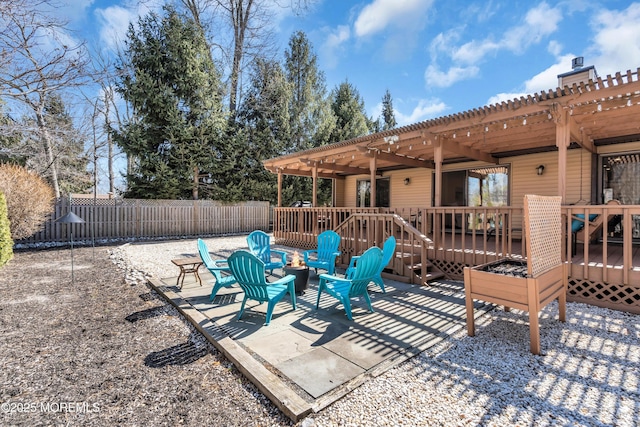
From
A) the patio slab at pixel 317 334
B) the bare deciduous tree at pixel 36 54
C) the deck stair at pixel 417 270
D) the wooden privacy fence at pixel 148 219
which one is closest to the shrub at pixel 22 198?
the wooden privacy fence at pixel 148 219

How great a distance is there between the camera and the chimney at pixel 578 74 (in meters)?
9.18

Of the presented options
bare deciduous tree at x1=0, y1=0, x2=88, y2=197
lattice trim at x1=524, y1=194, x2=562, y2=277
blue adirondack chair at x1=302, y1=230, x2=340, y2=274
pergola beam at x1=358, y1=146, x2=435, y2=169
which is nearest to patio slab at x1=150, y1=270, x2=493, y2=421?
blue adirondack chair at x1=302, y1=230, x2=340, y2=274

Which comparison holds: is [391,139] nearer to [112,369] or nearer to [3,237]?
[112,369]

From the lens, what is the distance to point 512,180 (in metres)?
8.68

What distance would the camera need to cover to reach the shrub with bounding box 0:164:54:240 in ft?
26.3

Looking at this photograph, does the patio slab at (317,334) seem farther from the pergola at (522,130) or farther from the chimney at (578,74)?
the chimney at (578,74)

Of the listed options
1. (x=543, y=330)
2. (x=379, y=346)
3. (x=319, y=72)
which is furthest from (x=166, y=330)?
(x=319, y=72)

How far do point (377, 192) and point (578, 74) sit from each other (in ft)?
23.9

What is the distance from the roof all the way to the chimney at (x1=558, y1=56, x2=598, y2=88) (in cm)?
331

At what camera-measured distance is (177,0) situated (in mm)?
16500

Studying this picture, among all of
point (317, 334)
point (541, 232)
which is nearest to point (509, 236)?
point (541, 232)

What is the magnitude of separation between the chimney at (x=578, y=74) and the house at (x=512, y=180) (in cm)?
3

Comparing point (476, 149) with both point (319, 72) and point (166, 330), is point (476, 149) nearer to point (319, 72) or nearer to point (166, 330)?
point (166, 330)

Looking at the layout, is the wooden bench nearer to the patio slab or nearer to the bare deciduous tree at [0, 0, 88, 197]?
the patio slab
